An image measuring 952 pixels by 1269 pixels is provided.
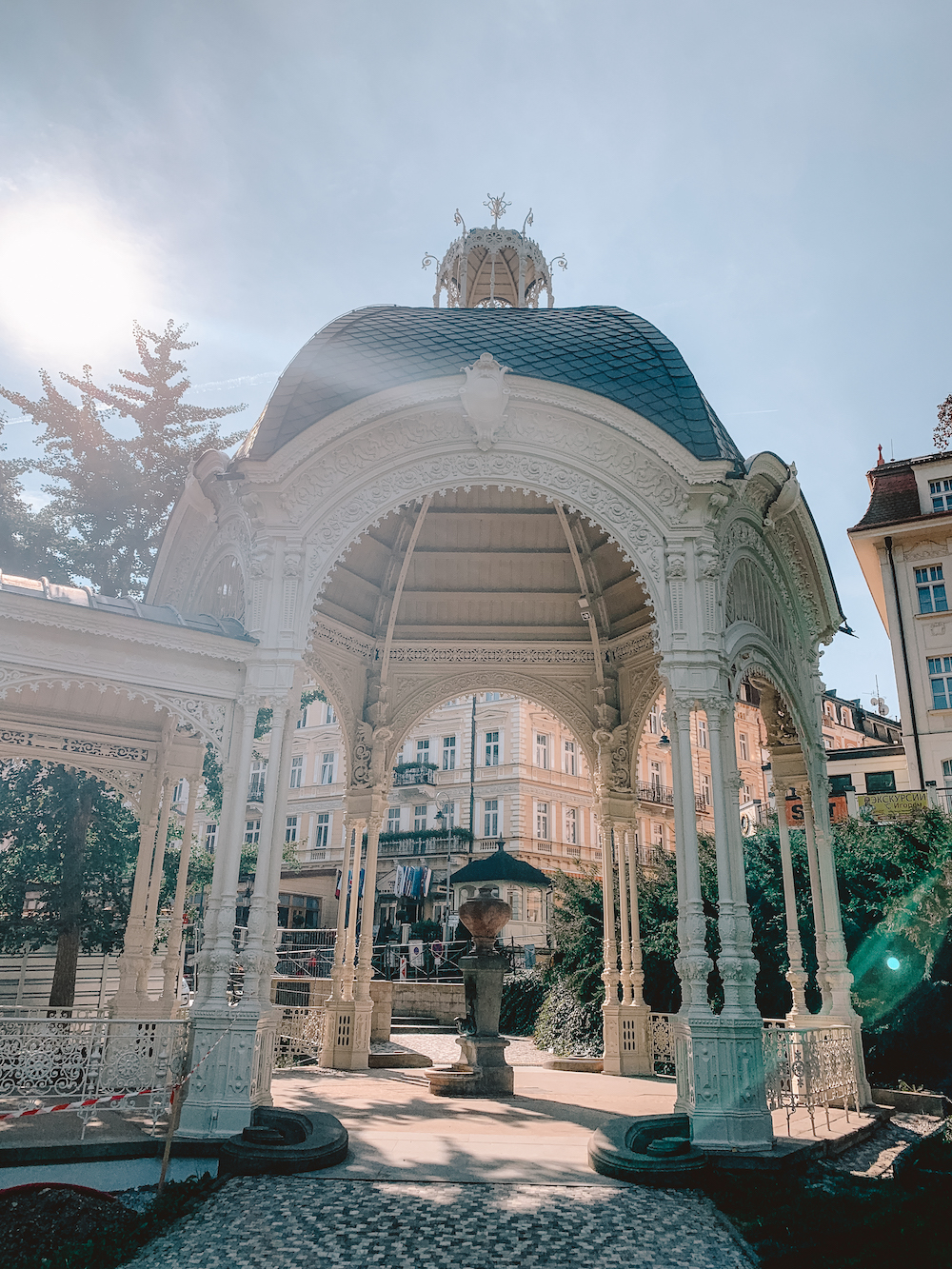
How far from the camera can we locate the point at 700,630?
8.42 meters

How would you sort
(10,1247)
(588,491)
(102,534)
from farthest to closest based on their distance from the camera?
(102,534), (588,491), (10,1247)

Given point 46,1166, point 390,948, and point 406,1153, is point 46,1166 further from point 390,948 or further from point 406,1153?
point 390,948

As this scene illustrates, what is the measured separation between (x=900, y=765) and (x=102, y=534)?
24.3 m

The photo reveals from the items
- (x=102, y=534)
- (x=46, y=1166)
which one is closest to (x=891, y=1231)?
(x=46, y=1166)

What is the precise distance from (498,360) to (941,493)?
21905 millimetres

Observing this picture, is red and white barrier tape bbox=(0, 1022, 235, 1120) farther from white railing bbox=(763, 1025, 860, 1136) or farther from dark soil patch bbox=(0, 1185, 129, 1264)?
white railing bbox=(763, 1025, 860, 1136)

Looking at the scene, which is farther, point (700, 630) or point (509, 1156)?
point (700, 630)

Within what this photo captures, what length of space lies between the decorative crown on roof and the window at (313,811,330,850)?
28.8m

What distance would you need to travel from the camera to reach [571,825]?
37656 millimetres

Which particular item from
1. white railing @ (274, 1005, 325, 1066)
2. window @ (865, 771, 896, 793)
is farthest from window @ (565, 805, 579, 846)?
white railing @ (274, 1005, 325, 1066)

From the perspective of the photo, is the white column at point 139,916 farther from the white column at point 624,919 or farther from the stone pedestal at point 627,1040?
the white column at point 624,919

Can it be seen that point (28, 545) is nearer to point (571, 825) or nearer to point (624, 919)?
point (624, 919)

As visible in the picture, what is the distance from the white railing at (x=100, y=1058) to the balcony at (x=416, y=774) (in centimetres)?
3056

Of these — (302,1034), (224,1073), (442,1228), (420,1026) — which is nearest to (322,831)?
(420,1026)
